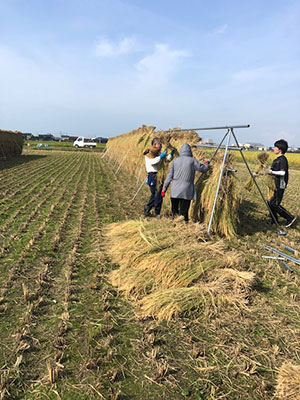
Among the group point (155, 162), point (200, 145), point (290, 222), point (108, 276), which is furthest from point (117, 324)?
point (290, 222)

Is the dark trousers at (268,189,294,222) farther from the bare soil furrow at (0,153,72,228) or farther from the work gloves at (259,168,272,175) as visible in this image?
the bare soil furrow at (0,153,72,228)

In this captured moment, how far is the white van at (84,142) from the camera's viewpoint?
43.7 m

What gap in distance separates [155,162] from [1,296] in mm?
4021

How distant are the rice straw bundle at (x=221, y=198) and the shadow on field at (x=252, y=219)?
1.91 feet

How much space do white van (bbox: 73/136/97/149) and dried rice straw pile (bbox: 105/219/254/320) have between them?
139ft

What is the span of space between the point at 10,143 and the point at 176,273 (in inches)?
775

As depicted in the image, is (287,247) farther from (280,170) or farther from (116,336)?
(116,336)

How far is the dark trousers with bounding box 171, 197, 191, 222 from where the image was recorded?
16.2 feet

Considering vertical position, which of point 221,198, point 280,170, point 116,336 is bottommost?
point 116,336

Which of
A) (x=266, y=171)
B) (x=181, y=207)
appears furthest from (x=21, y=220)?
(x=266, y=171)

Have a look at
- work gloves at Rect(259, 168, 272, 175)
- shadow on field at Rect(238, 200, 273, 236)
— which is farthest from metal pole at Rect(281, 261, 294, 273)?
work gloves at Rect(259, 168, 272, 175)

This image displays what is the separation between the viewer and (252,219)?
266 inches

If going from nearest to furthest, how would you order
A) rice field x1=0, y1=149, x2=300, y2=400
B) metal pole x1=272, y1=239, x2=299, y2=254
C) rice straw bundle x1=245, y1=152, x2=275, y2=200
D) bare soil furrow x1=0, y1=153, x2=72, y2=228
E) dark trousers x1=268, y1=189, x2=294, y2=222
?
rice field x1=0, y1=149, x2=300, y2=400 < metal pole x1=272, y1=239, x2=299, y2=254 < bare soil furrow x1=0, y1=153, x2=72, y2=228 < dark trousers x1=268, y1=189, x2=294, y2=222 < rice straw bundle x1=245, y1=152, x2=275, y2=200

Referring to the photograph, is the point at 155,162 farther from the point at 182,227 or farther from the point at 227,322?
the point at 227,322
